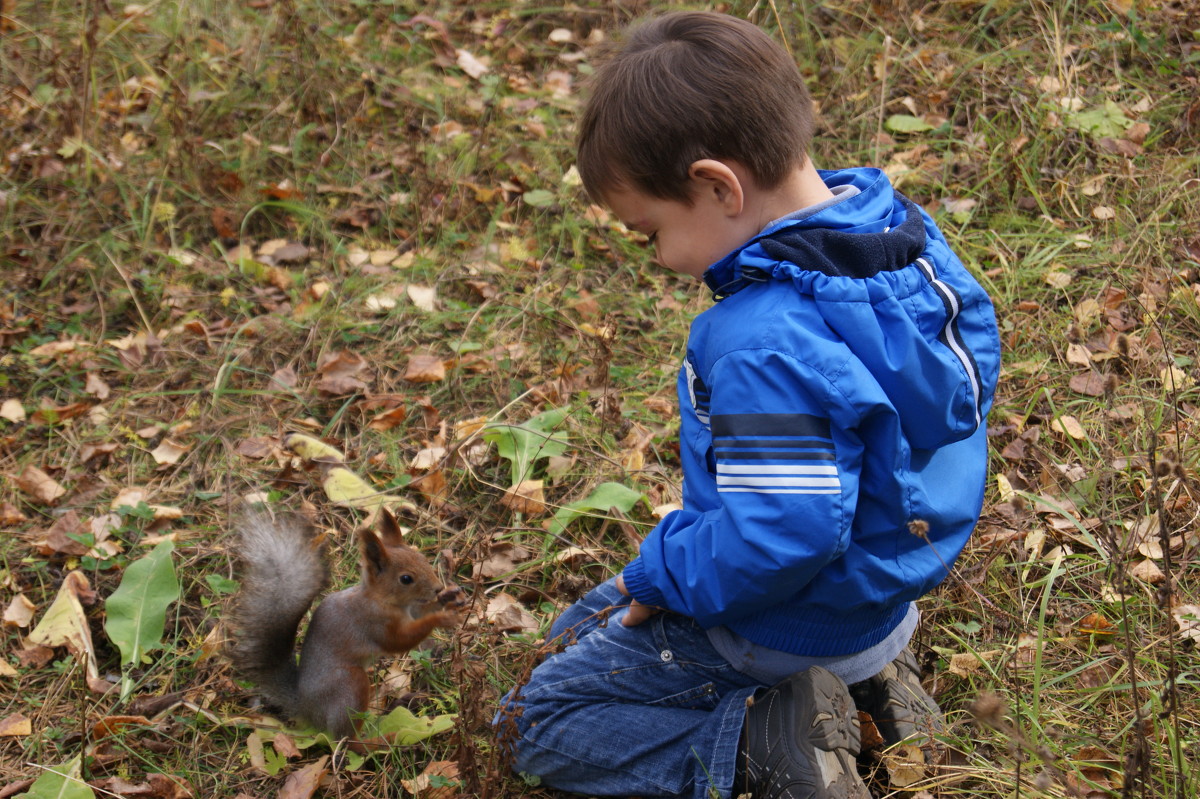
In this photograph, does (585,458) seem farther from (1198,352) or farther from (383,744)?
(1198,352)

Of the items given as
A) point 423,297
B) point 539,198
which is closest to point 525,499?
point 423,297

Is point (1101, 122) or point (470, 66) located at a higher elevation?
point (1101, 122)

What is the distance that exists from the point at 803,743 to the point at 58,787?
56.5 inches

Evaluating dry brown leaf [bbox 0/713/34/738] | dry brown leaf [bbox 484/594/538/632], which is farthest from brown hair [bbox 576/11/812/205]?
dry brown leaf [bbox 0/713/34/738]

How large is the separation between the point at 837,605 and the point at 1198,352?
1.71 meters

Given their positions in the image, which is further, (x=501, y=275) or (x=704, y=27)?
(x=501, y=275)

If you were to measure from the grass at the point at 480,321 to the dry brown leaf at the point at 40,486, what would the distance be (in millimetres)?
24

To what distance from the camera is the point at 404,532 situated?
8.62 feet

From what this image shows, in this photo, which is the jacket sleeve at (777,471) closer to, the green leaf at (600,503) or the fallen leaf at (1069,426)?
the green leaf at (600,503)

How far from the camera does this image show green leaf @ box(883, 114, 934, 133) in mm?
3791

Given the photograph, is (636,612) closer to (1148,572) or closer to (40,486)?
(1148,572)

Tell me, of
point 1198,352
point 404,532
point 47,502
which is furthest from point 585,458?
point 1198,352

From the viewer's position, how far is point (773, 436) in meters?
1.52

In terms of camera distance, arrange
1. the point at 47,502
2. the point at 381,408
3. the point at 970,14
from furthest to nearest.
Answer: the point at 970,14
the point at 381,408
the point at 47,502
